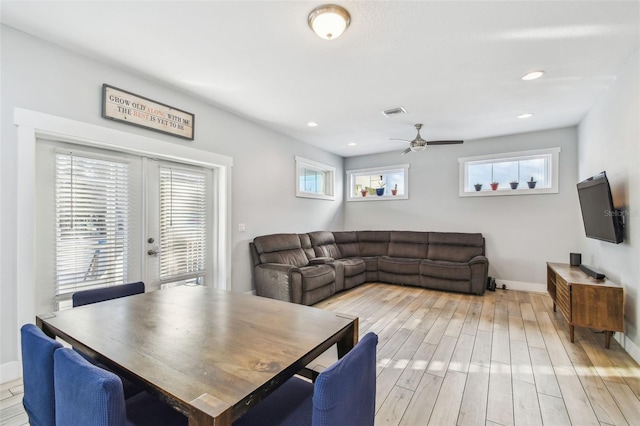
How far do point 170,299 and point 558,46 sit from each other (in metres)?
3.67

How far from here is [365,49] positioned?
254 cm

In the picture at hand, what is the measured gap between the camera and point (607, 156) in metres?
3.28

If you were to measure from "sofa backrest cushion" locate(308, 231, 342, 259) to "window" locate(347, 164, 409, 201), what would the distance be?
4.60ft

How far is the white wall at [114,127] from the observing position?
88.8 inches

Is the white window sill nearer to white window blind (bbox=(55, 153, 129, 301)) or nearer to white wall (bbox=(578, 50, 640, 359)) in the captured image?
white wall (bbox=(578, 50, 640, 359))

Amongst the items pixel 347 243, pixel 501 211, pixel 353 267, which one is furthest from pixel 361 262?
pixel 501 211

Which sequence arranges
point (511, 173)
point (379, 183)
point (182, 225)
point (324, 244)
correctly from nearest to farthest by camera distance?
point (182, 225)
point (511, 173)
point (324, 244)
point (379, 183)

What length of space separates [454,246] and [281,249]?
3.26 meters

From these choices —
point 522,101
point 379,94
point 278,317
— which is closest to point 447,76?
point 379,94

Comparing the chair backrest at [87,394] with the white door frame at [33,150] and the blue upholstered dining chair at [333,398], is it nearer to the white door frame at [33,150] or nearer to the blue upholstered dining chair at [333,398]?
the blue upholstered dining chair at [333,398]

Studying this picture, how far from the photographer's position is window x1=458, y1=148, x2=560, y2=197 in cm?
495

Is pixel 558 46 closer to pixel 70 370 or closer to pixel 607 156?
pixel 607 156

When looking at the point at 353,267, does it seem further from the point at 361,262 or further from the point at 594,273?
the point at 594,273

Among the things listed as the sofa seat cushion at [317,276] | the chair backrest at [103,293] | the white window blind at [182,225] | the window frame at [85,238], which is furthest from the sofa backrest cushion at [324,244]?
the chair backrest at [103,293]
